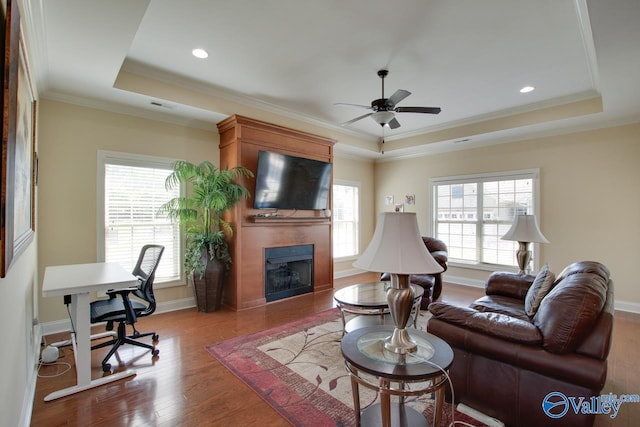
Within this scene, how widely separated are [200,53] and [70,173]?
2.08 metres

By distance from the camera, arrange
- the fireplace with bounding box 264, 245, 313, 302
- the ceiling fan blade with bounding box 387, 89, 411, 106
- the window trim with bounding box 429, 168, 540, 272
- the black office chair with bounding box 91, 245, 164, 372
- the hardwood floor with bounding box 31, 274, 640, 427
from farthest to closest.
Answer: the window trim with bounding box 429, 168, 540, 272
the fireplace with bounding box 264, 245, 313, 302
the ceiling fan blade with bounding box 387, 89, 411, 106
the black office chair with bounding box 91, 245, 164, 372
the hardwood floor with bounding box 31, 274, 640, 427

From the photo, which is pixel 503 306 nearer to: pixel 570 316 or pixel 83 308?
pixel 570 316

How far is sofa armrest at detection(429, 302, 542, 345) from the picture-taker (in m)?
1.75

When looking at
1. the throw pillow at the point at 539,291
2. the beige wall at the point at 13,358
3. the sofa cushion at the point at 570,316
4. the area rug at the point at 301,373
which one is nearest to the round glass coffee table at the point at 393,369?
the area rug at the point at 301,373

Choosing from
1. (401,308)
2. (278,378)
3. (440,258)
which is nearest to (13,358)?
(278,378)

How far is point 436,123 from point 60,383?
594 centimetres

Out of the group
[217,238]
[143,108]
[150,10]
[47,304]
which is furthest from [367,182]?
[47,304]

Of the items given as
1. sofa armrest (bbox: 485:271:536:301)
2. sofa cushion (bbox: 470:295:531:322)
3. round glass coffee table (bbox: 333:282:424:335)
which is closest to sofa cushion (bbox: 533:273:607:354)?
sofa cushion (bbox: 470:295:531:322)

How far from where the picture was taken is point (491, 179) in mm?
5539

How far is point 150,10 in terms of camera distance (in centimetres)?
245

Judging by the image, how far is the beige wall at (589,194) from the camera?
4.23 metres

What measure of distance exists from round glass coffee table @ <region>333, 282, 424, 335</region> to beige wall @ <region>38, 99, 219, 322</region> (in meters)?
3.08

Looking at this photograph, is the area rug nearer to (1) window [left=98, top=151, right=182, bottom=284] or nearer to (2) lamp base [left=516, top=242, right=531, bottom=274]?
(1) window [left=98, top=151, right=182, bottom=284]

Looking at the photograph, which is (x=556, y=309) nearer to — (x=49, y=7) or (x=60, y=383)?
(x=60, y=383)
